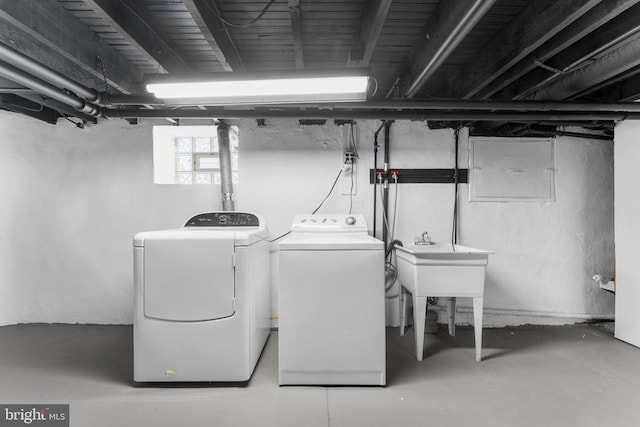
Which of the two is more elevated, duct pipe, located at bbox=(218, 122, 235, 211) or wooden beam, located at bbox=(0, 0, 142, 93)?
wooden beam, located at bbox=(0, 0, 142, 93)

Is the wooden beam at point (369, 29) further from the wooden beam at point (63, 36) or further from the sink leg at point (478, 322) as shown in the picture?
the sink leg at point (478, 322)

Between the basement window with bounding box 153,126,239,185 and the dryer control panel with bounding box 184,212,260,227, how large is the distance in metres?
0.68

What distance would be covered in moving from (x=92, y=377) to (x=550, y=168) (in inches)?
179

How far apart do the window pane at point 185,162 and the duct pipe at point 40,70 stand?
1.20 metres

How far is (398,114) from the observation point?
2.71 m

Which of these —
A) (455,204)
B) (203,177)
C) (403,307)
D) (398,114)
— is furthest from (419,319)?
(203,177)


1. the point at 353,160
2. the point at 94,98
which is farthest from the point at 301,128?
the point at 94,98

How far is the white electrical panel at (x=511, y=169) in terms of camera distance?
3.33 m

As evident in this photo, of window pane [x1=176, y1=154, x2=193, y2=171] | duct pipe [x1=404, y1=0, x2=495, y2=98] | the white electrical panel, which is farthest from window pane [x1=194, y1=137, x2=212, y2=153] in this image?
the white electrical panel

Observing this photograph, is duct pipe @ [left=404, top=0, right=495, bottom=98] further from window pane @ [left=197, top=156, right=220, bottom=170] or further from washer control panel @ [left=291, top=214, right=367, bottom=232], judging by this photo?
window pane @ [left=197, top=156, right=220, bottom=170]

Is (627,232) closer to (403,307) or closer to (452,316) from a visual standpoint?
(452,316)

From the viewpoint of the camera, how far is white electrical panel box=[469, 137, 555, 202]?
10.9ft

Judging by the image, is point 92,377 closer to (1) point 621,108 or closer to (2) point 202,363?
(2) point 202,363

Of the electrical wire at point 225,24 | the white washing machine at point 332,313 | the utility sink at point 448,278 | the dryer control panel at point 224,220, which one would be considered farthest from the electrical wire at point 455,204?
the electrical wire at point 225,24
